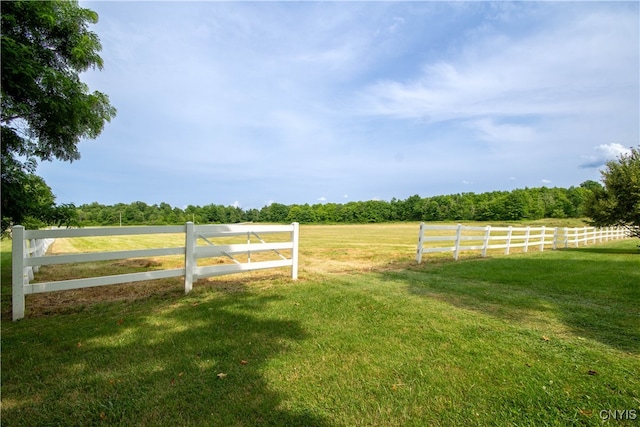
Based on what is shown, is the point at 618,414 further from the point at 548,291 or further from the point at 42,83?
the point at 42,83

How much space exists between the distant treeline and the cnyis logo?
6323cm

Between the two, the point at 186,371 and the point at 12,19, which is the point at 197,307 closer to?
the point at 186,371

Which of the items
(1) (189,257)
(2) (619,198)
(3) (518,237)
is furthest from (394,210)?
(1) (189,257)

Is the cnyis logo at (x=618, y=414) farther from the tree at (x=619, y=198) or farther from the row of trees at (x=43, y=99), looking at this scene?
the tree at (x=619, y=198)

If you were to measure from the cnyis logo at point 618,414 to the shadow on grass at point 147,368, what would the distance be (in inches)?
85.7

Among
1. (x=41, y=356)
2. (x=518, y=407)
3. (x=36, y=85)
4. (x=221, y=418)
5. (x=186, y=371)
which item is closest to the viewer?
(x=221, y=418)

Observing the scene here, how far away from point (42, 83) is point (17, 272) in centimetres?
334

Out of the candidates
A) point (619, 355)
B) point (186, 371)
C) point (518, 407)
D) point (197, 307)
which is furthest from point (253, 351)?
point (619, 355)

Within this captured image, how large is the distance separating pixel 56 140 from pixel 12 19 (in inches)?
92.1

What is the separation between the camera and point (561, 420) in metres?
2.35

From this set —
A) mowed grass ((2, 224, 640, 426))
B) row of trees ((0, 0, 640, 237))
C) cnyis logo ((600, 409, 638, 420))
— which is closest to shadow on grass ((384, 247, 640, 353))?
mowed grass ((2, 224, 640, 426))

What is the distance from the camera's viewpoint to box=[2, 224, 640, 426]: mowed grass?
243cm

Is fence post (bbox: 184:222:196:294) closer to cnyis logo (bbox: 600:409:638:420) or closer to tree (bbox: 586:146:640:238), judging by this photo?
cnyis logo (bbox: 600:409:638:420)

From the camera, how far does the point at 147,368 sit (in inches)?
120
